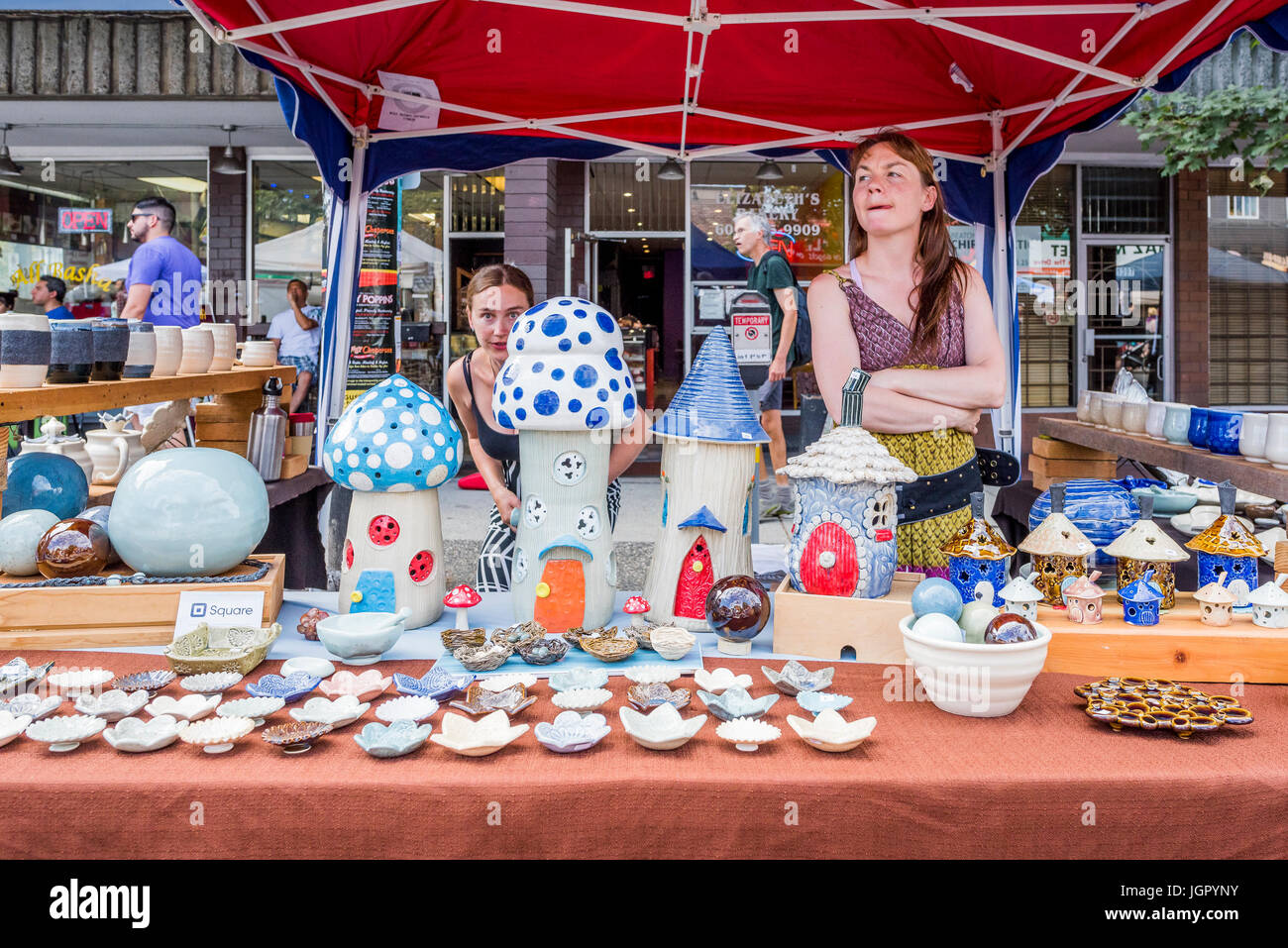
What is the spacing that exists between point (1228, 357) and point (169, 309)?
9.68m

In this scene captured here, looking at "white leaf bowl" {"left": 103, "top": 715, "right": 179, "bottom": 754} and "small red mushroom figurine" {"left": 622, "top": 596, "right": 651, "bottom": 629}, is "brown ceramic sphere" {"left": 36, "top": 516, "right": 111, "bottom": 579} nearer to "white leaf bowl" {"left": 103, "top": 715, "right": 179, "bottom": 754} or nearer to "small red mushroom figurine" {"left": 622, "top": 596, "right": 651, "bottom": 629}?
"white leaf bowl" {"left": 103, "top": 715, "right": 179, "bottom": 754}

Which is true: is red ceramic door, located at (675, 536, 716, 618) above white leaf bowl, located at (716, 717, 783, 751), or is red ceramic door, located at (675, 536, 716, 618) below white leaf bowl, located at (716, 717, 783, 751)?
above

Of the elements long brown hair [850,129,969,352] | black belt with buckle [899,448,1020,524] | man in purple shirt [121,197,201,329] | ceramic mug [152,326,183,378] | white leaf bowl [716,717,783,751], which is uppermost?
man in purple shirt [121,197,201,329]

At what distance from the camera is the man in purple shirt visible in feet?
14.1

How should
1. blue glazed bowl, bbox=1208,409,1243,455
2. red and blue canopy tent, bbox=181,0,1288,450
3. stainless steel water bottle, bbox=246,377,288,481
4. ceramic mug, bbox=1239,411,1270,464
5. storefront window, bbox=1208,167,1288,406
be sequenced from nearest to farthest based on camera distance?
red and blue canopy tent, bbox=181,0,1288,450 < ceramic mug, bbox=1239,411,1270,464 < blue glazed bowl, bbox=1208,409,1243,455 < stainless steel water bottle, bbox=246,377,288,481 < storefront window, bbox=1208,167,1288,406

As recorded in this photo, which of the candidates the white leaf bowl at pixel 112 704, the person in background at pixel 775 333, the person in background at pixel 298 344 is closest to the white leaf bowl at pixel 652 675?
the white leaf bowl at pixel 112 704

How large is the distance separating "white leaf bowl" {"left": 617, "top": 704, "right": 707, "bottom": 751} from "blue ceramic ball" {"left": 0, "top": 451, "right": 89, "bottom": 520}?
1.55 metres

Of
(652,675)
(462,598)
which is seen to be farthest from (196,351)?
(652,675)

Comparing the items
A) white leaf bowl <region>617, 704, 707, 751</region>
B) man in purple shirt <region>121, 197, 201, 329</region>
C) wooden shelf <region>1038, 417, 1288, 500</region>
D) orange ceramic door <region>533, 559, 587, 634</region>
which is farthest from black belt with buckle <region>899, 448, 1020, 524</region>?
man in purple shirt <region>121, 197, 201, 329</region>

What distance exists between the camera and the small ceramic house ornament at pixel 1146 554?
167 centimetres

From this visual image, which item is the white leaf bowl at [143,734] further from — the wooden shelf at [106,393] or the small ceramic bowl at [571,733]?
the wooden shelf at [106,393]

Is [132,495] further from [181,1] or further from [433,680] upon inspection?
[181,1]

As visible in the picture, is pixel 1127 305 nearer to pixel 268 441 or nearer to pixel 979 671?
pixel 268 441

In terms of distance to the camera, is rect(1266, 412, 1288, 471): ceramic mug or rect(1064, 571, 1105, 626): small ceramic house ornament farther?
rect(1266, 412, 1288, 471): ceramic mug
